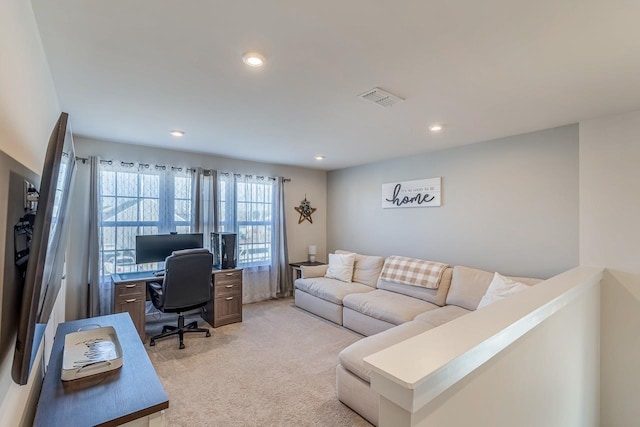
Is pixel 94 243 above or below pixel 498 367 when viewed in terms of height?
above

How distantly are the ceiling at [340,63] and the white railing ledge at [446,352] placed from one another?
54.6 inches

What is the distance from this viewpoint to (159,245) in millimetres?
3746

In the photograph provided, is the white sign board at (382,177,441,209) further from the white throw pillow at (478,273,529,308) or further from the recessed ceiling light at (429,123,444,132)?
the white throw pillow at (478,273,529,308)

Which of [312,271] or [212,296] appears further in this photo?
[312,271]

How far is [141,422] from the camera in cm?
111

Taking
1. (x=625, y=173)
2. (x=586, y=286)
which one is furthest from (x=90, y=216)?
(x=625, y=173)

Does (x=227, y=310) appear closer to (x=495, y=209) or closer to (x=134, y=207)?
(x=134, y=207)

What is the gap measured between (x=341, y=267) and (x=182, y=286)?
237 cm

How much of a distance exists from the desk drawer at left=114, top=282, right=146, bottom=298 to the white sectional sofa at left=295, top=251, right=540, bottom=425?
221cm

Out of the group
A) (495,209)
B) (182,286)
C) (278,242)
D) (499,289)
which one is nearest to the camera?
(499,289)

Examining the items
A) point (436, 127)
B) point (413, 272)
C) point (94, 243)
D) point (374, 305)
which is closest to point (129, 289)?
point (94, 243)

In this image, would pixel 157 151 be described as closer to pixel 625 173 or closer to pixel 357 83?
pixel 357 83

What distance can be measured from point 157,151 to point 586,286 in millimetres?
4893

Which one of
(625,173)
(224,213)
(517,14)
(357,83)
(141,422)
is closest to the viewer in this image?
(141,422)
